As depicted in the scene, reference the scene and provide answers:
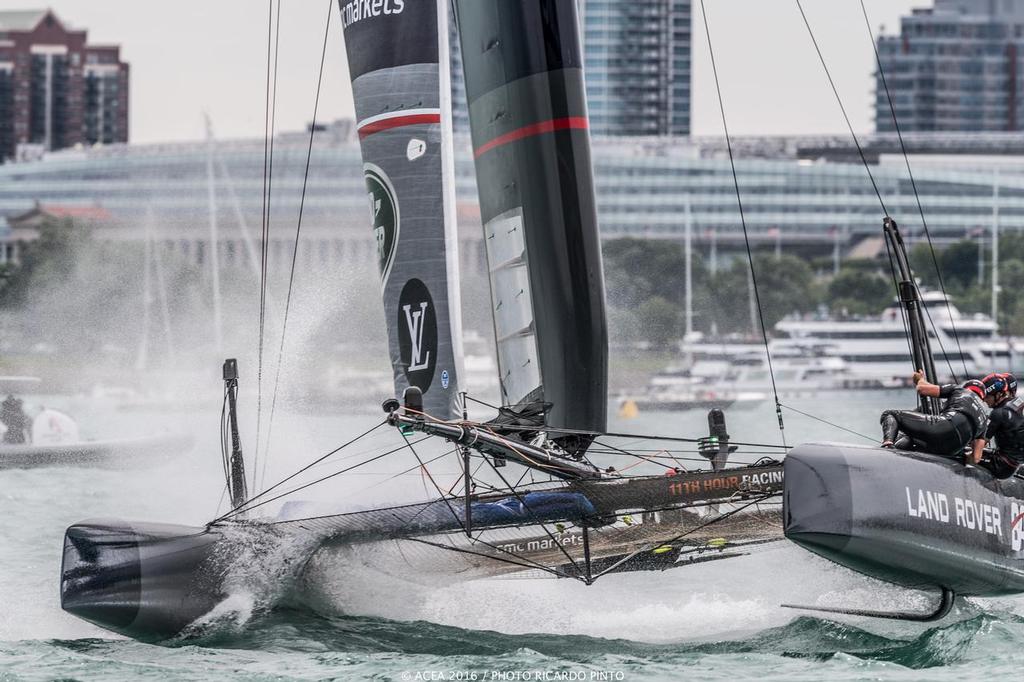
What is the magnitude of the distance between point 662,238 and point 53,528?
172 ft

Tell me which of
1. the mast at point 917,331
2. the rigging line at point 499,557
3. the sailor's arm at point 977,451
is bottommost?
the rigging line at point 499,557

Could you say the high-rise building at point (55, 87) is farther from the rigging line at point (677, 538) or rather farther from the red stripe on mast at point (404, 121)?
the rigging line at point (677, 538)

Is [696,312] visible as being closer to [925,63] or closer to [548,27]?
[548,27]

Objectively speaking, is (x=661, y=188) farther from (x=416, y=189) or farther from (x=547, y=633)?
(x=547, y=633)

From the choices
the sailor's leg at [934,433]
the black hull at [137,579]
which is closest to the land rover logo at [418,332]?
the black hull at [137,579]

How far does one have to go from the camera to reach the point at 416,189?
716cm

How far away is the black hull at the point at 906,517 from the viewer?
17.9 feet

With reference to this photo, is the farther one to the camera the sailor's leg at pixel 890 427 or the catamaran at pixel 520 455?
the sailor's leg at pixel 890 427

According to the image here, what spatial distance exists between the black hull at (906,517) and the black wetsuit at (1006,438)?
0.11 metres

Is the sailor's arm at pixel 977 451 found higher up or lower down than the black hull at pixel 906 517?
higher up

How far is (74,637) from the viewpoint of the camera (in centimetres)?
599

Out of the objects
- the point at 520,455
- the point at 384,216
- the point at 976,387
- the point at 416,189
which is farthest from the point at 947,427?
the point at 384,216

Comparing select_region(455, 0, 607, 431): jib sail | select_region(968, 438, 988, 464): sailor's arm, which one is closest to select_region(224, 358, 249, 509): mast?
select_region(455, 0, 607, 431): jib sail

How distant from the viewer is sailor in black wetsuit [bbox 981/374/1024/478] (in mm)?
6191
